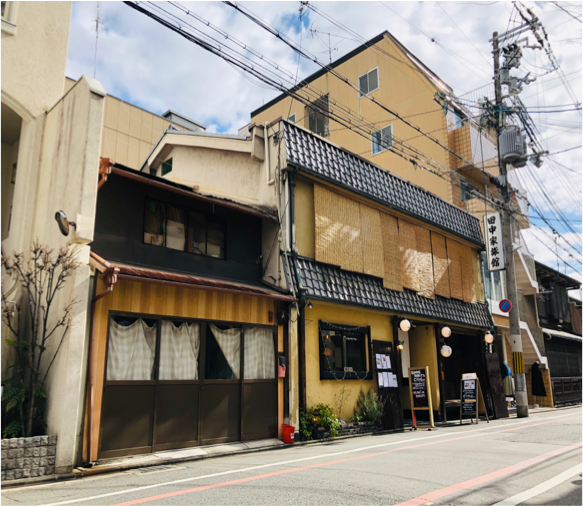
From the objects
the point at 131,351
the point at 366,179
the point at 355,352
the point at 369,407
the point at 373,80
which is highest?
the point at 373,80

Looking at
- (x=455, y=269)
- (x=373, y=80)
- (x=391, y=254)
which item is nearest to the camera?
(x=391, y=254)

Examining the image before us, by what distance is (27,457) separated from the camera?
24.9ft

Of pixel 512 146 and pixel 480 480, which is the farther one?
pixel 512 146

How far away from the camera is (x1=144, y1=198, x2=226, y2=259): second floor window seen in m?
11.4

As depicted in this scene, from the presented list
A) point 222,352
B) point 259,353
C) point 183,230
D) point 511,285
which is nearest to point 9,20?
point 183,230

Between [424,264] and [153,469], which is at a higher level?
[424,264]

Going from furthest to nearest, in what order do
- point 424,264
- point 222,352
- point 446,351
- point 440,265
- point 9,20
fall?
point 440,265
point 424,264
point 446,351
point 222,352
point 9,20

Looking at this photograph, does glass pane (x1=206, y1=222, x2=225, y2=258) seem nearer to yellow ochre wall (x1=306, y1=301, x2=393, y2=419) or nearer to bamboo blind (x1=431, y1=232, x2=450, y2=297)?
yellow ochre wall (x1=306, y1=301, x2=393, y2=419)

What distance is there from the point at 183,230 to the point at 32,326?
14.2 ft

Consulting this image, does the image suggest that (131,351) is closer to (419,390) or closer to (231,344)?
(231,344)

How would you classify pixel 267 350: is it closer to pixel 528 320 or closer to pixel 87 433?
pixel 87 433

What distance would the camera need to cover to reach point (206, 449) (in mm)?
10203

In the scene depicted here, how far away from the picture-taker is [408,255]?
1684 centimetres

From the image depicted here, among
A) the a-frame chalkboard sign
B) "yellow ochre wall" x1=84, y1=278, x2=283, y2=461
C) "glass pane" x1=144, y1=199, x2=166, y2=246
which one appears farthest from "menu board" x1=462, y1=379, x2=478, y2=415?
"glass pane" x1=144, y1=199, x2=166, y2=246
